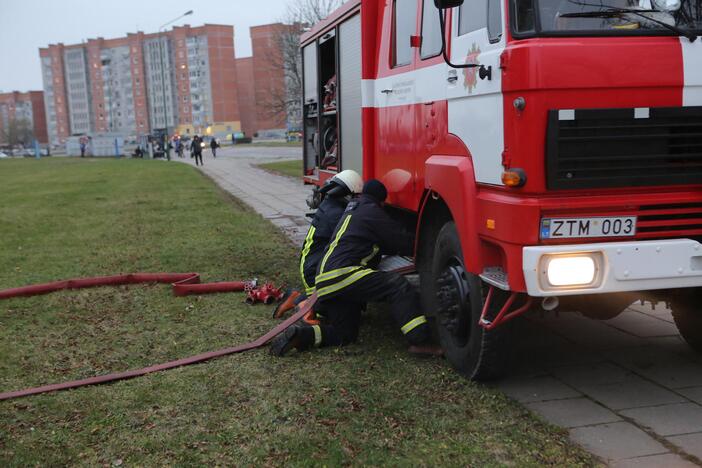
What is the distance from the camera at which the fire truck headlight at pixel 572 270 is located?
341cm

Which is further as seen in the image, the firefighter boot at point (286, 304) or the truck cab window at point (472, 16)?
the firefighter boot at point (286, 304)

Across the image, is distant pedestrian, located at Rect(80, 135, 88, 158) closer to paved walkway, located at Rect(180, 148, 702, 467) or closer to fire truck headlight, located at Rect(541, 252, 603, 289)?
paved walkway, located at Rect(180, 148, 702, 467)

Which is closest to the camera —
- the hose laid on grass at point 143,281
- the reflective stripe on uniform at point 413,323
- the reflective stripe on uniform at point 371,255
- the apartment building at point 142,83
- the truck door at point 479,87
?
the truck door at point 479,87

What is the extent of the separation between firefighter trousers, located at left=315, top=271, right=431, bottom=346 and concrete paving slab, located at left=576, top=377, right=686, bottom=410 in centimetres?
118

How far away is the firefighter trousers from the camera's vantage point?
192 inches

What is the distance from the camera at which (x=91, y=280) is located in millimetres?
7527

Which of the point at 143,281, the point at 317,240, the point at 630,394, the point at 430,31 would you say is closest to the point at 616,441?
the point at 630,394

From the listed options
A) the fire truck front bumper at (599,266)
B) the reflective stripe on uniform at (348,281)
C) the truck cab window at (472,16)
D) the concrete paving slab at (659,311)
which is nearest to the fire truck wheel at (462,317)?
the fire truck front bumper at (599,266)

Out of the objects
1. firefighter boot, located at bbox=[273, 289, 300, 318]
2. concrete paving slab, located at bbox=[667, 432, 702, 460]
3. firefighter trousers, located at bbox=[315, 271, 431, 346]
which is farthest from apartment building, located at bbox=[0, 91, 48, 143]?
concrete paving slab, located at bbox=[667, 432, 702, 460]

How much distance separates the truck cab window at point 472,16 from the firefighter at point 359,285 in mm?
1601

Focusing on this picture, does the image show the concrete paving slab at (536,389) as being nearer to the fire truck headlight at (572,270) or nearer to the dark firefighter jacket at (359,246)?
the fire truck headlight at (572,270)

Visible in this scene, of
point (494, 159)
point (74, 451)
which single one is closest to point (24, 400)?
point (74, 451)

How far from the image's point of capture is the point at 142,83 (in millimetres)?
131750

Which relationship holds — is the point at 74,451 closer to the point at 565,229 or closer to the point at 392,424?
the point at 392,424
